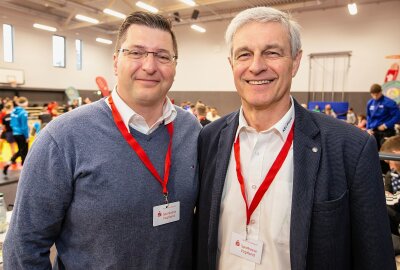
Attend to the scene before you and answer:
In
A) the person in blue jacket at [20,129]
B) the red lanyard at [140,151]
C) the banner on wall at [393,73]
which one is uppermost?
the banner on wall at [393,73]

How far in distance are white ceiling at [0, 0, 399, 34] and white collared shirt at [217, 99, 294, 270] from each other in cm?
1198

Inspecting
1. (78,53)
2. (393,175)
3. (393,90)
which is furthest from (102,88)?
(78,53)

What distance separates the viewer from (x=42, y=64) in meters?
17.1

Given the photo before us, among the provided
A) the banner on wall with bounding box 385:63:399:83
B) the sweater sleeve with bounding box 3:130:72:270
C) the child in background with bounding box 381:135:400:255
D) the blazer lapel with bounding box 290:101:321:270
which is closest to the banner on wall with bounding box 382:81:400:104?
the banner on wall with bounding box 385:63:399:83

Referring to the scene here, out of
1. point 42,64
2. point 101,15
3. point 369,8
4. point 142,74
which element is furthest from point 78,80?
point 142,74

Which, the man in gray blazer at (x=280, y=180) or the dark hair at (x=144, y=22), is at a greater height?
the dark hair at (x=144, y=22)

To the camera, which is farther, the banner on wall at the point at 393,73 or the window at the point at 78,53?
the window at the point at 78,53

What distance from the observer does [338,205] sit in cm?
124

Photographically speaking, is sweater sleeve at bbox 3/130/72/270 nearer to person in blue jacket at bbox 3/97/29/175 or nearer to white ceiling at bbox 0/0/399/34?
person in blue jacket at bbox 3/97/29/175

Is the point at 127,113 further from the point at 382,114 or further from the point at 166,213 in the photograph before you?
the point at 382,114

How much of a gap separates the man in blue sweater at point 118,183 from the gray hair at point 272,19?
0.37m

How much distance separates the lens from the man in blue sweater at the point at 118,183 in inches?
52.0

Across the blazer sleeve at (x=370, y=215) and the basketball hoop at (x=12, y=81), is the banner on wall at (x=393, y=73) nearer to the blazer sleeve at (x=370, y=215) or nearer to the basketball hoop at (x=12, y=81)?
the blazer sleeve at (x=370, y=215)

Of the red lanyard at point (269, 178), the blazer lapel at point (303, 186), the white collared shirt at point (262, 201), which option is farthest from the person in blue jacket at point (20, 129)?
the blazer lapel at point (303, 186)
